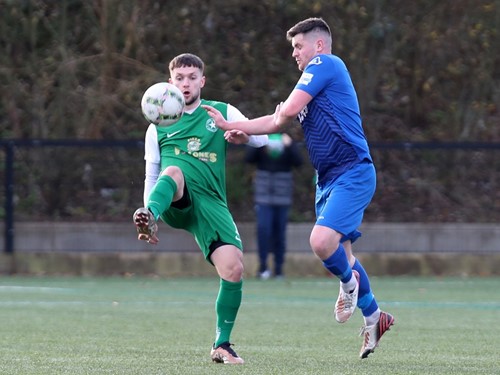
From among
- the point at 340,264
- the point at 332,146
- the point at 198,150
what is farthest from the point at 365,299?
the point at 198,150

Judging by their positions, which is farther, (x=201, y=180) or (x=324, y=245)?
(x=201, y=180)

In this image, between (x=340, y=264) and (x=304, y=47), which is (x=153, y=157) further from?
(x=340, y=264)

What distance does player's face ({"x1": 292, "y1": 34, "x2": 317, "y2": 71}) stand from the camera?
307 inches

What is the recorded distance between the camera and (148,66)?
19.0 meters

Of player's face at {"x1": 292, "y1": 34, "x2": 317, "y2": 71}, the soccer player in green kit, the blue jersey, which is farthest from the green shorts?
player's face at {"x1": 292, "y1": 34, "x2": 317, "y2": 71}

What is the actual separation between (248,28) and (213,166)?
11976 millimetres

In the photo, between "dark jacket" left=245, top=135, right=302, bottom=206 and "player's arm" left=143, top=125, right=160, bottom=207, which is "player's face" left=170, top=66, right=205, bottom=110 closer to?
"player's arm" left=143, top=125, right=160, bottom=207

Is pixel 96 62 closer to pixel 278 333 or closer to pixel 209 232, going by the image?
pixel 278 333

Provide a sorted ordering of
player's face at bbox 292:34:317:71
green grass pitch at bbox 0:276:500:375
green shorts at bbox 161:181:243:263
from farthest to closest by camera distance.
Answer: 1. player's face at bbox 292:34:317:71
2. green shorts at bbox 161:181:243:263
3. green grass pitch at bbox 0:276:500:375

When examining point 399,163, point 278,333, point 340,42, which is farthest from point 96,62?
point 278,333

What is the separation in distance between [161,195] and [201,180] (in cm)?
42

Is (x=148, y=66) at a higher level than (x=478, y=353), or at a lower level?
higher

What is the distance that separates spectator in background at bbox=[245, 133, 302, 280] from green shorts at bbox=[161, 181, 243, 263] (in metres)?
8.35

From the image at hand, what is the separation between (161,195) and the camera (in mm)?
7391
